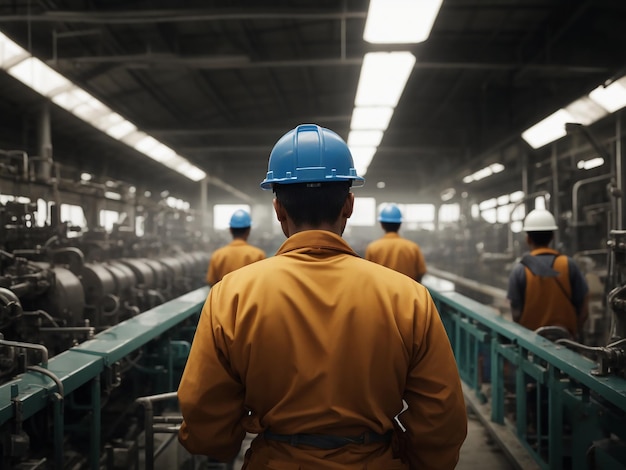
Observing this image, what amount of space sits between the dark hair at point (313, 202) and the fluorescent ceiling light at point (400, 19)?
2296 mm

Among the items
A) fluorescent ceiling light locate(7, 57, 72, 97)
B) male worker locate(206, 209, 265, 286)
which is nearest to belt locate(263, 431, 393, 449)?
male worker locate(206, 209, 265, 286)

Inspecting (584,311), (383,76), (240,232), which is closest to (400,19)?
(383,76)

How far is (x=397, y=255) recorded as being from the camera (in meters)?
4.86

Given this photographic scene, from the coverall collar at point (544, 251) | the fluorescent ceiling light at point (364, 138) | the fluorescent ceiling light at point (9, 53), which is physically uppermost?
the fluorescent ceiling light at point (9, 53)

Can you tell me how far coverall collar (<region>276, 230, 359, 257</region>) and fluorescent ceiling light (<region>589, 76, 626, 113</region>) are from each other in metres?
4.62

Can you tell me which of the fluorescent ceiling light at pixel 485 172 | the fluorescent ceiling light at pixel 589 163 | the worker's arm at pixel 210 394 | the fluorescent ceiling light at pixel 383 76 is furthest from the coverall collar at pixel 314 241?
the fluorescent ceiling light at pixel 485 172

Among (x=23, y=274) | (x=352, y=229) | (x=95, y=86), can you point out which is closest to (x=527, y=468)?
(x=23, y=274)

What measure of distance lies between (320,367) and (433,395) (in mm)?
312

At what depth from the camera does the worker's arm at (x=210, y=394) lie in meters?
1.31

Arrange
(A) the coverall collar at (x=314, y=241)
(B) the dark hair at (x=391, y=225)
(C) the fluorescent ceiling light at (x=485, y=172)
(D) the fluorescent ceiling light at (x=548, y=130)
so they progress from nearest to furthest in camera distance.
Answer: (A) the coverall collar at (x=314, y=241) → (B) the dark hair at (x=391, y=225) → (D) the fluorescent ceiling light at (x=548, y=130) → (C) the fluorescent ceiling light at (x=485, y=172)

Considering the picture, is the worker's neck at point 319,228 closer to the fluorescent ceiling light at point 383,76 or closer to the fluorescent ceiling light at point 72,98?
the fluorescent ceiling light at point 383,76

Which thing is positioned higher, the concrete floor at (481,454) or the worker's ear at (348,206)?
the worker's ear at (348,206)

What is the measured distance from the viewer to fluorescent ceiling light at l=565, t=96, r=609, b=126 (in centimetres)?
532

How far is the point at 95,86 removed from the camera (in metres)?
7.29
